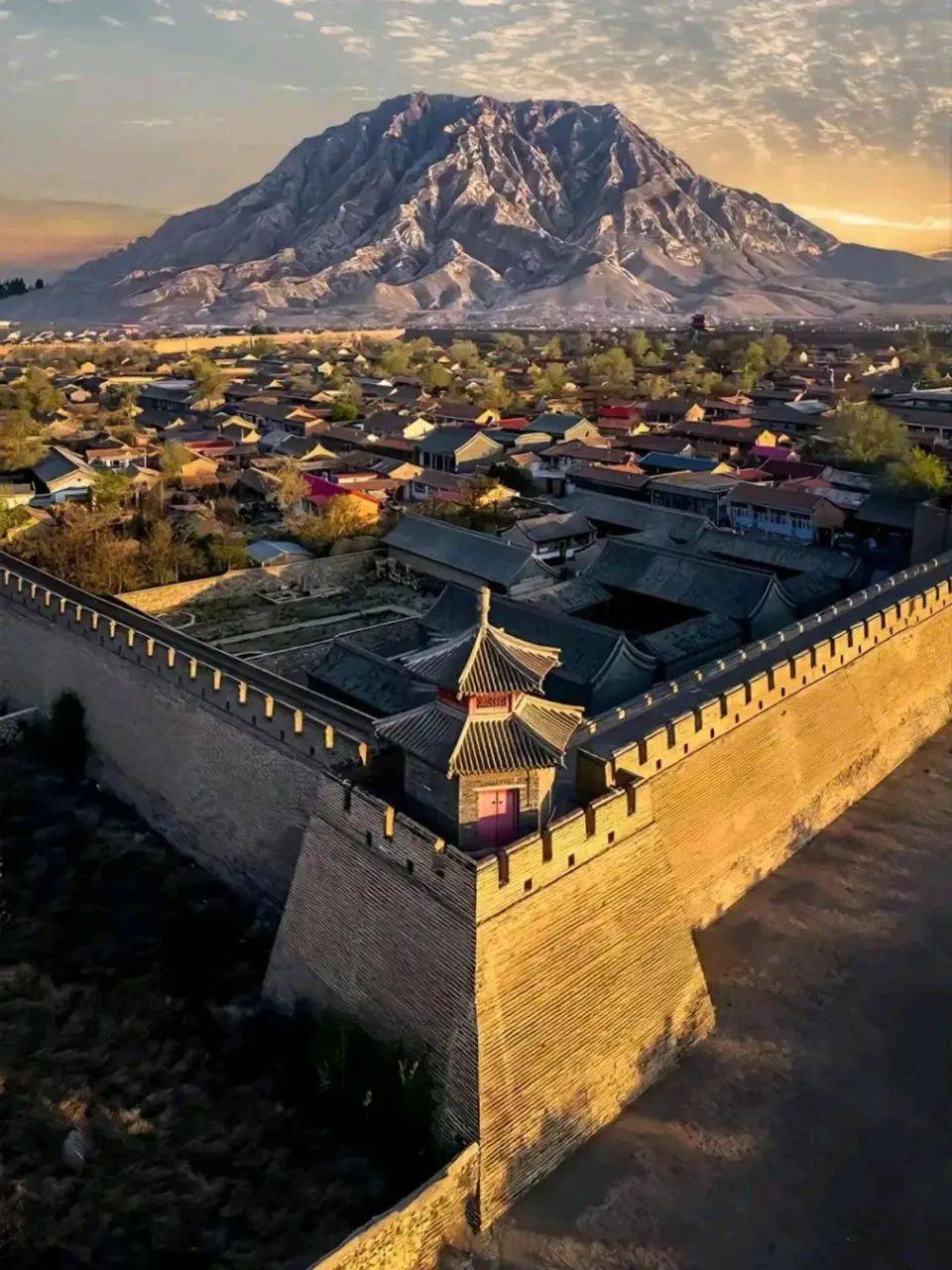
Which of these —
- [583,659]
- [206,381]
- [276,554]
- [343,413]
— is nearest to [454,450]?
[343,413]

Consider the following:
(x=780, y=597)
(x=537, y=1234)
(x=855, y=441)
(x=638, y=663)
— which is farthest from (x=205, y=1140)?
(x=855, y=441)

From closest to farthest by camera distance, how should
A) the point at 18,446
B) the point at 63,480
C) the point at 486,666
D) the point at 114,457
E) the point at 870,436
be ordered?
the point at 486,666
the point at 63,480
the point at 870,436
the point at 18,446
the point at 114,457

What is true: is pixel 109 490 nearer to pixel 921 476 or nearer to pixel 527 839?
pixel 921 476

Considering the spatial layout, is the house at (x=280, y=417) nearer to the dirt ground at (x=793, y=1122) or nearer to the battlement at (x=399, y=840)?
the battlement at (x=399, y=840)

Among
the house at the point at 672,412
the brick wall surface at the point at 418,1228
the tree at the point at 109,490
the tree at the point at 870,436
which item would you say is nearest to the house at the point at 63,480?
the tree at the point at 109,490

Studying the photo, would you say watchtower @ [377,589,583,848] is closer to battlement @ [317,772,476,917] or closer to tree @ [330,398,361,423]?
battlement @ [317,772,476,917]

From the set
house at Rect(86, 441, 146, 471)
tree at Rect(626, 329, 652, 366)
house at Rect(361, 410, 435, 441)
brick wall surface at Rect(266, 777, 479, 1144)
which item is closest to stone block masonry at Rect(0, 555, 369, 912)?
brick wall surface at Rect(266, 777, 479, 1144)
